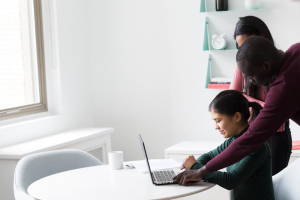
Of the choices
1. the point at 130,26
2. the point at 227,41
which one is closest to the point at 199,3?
the point at 227,41

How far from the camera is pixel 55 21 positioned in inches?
154

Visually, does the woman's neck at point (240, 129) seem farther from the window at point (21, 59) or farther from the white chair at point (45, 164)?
the window at point (21, 59)

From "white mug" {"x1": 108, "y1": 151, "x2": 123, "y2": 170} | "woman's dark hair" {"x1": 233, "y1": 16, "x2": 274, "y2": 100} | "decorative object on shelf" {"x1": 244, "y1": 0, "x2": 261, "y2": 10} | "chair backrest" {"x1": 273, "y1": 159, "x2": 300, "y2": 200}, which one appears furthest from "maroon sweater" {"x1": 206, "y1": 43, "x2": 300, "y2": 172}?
"decorative object on shelf" {"x1": 244, "y1": 0, "x2": 261, "y2": 10}

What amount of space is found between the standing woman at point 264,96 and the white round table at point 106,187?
2.17 feet

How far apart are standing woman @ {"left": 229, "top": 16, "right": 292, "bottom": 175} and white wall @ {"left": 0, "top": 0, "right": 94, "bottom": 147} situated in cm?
182

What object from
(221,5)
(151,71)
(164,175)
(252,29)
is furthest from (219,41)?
(164,175)

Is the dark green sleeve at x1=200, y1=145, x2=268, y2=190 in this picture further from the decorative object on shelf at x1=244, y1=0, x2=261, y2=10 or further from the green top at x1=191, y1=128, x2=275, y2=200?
the decorative object on shelf at x1=244, y1=0, x2=261, y2=10

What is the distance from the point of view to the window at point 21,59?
359cm

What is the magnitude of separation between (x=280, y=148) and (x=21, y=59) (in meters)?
2.28

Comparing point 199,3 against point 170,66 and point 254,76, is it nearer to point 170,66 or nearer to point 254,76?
point 170,66

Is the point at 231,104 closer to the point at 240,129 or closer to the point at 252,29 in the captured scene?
the point at 240,129

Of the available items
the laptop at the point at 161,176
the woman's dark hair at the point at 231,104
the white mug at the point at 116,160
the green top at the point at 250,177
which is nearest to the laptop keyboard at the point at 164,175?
the laptop at the point at 161,176

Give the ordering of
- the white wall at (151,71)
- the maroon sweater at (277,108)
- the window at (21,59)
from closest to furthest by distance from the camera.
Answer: the maroon sweater at (277,108), the window at (21,59), the white wall at (151,71)

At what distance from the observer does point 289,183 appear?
2.08 m
